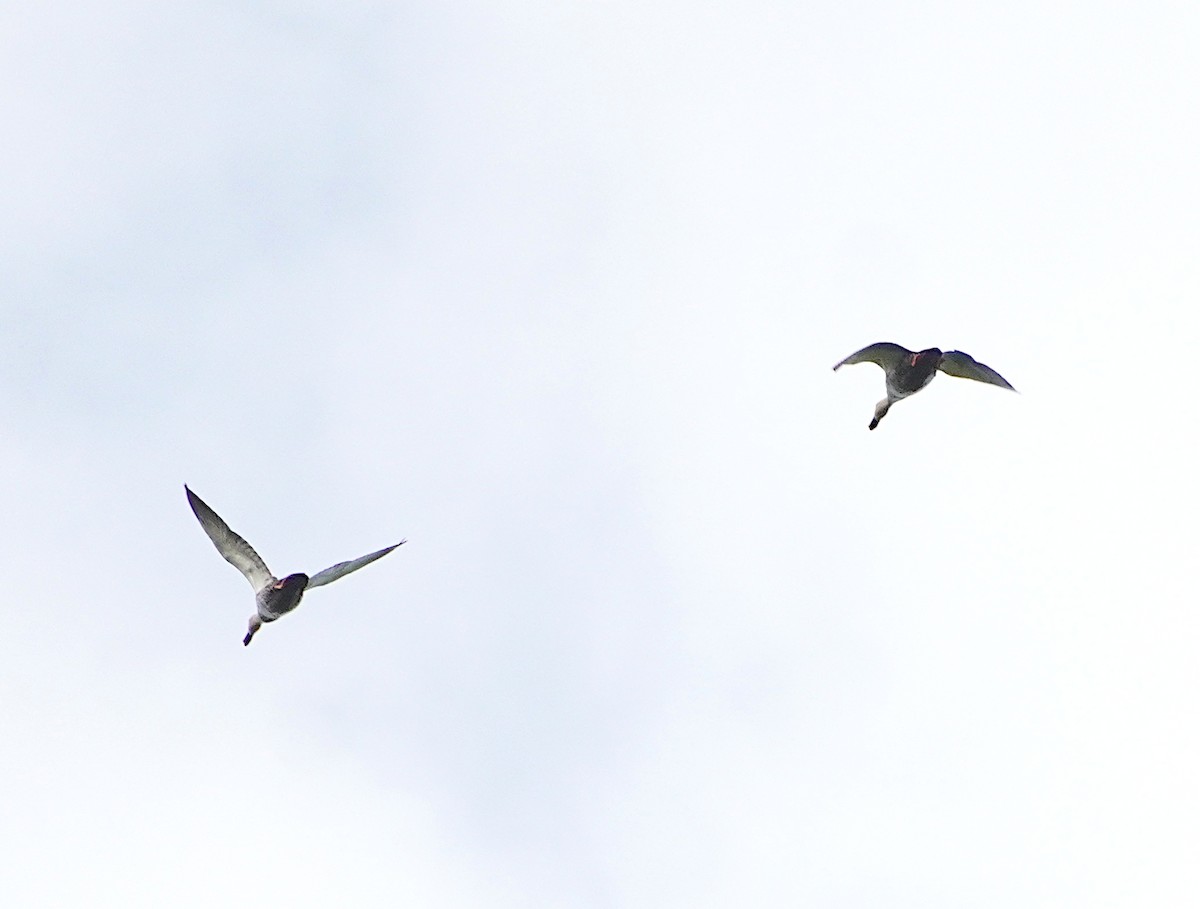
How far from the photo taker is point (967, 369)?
52.0 meters

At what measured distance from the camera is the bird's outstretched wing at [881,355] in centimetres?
5047

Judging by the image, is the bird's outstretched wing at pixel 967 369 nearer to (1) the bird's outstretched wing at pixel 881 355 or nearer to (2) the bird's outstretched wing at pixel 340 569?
(1) the bird's outstretched wing at pixel 881 355

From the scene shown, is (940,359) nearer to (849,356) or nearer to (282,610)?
(849,356)

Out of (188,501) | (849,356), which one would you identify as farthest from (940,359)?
(188,501)

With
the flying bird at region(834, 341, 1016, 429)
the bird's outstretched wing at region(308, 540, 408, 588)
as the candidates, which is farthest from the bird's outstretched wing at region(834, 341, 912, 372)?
the bird's outstretched wing at region(308, 540, 408, 588)

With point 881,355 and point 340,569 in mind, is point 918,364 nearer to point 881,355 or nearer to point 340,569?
point 881,355

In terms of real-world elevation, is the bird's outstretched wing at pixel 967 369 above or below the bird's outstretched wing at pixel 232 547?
below

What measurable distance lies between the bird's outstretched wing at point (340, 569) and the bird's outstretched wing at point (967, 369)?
60.5ft

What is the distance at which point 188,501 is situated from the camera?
170ft

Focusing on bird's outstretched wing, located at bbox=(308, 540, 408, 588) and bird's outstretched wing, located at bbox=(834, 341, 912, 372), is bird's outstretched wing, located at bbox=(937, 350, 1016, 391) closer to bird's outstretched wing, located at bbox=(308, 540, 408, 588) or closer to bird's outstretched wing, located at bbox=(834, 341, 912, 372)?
bird's outstretched wing, located at bbox=(834, 341, 912, 372)

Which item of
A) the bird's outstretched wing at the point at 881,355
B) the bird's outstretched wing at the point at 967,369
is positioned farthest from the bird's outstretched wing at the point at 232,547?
the bird's outstretched wing at the point at 967,369

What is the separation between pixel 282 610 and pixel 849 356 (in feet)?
64.4

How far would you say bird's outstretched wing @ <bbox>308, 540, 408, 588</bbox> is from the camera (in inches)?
1858

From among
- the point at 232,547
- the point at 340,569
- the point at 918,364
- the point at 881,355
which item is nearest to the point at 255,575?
the point at 232,547
